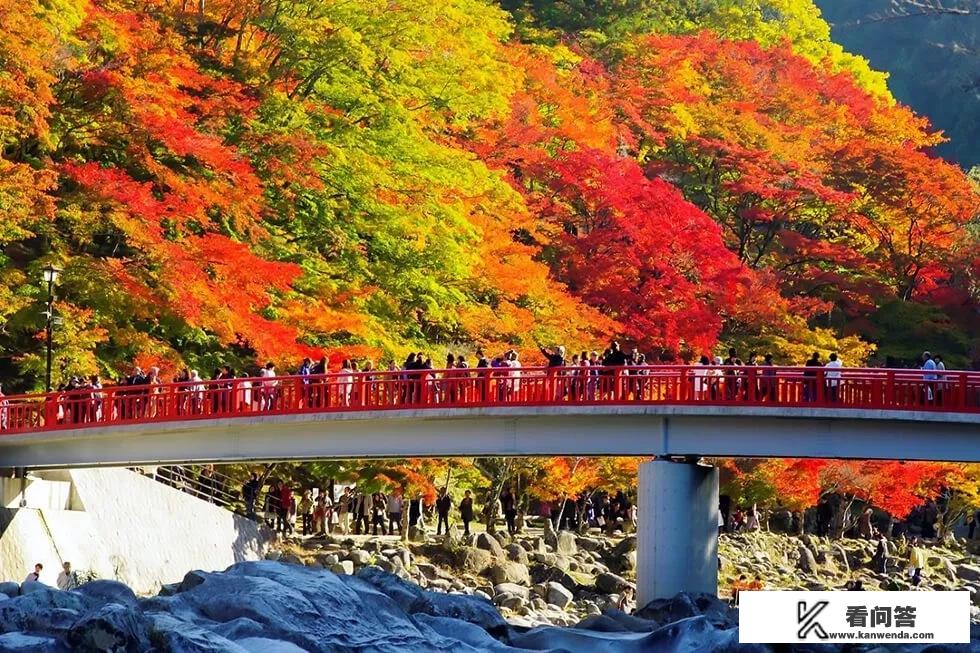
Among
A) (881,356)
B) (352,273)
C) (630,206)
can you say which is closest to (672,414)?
(352,273)

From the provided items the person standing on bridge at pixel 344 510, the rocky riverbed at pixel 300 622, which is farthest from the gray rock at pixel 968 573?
the rocky riverbed at pixel 300 622

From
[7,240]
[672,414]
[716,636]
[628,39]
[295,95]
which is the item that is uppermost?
[628,39]

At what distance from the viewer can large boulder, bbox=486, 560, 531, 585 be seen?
134 feet

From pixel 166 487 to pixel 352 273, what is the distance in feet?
30.9

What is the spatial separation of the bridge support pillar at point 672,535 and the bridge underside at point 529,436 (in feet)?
1.78

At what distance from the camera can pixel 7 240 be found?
40750 mm

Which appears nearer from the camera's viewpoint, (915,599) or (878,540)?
(915,599)

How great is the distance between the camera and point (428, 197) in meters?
48.1

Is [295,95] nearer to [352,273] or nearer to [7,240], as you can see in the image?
[352,273]

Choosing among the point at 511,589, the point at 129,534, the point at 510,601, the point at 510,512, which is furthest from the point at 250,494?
the point at 510,601

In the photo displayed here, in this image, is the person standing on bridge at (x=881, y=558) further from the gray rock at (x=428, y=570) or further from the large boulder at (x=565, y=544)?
the gray rock at (x=428, y=570)

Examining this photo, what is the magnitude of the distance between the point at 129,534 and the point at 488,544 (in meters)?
8.63

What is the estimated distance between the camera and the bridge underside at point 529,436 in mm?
33688

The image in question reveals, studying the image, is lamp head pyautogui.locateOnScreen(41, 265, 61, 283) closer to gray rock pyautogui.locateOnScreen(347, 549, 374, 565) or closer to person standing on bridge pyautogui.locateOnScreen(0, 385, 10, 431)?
person standing on bridge pyautogui.locateOnScreen(0, 385, 10, 431)
